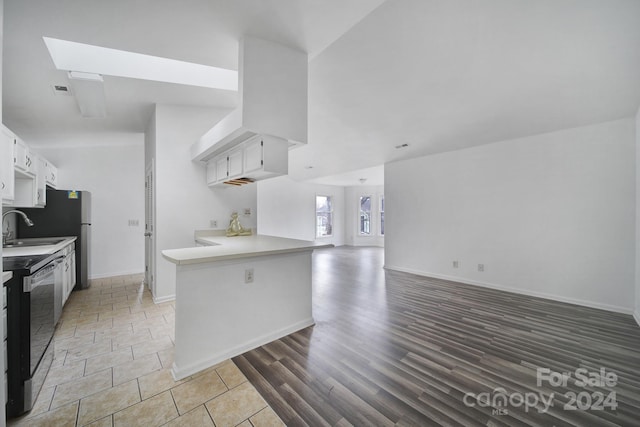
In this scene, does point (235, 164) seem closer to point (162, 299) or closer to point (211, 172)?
point (211, 172)

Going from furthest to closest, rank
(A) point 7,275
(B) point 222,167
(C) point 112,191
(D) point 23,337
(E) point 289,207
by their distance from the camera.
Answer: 1. (E) point 289,207
2. (C) point 112,191
3. (B) point 222,167
4. (D) point 23,337
5. (A) point 7,275

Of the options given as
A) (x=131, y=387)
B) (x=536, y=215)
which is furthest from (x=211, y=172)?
(x=536, y=215)

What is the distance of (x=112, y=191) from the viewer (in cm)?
496

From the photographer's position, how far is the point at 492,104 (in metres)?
3.14

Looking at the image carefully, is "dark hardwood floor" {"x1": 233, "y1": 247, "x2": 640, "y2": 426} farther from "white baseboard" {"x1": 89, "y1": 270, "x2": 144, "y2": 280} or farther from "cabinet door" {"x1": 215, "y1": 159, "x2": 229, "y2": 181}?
"white baseboard" {"x1": 89, "y1": 270, "x2": 144, "y2": 280}

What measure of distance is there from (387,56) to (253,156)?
1744 millimetres

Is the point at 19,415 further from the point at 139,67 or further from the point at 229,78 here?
the point at 229,78

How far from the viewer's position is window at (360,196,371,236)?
10.1 metres

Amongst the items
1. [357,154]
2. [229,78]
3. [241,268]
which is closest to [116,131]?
[229,78]

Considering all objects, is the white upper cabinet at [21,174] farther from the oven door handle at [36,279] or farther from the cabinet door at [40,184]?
the oven door handle at [36,279]

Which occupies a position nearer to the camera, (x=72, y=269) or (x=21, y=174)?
(x=21, y=174)

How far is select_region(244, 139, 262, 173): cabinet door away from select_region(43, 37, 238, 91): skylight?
126 cm

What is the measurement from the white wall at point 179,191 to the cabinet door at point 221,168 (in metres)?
0.57

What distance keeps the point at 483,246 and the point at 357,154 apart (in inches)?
110
